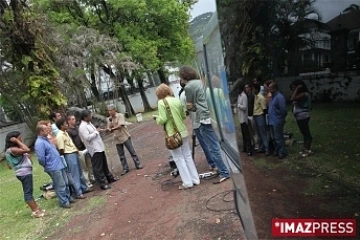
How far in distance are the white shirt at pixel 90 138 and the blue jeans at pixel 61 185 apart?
26.8 inches

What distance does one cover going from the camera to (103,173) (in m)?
7.05

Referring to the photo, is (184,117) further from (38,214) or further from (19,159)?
(38,214)

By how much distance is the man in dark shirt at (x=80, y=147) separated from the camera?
7.02 meters

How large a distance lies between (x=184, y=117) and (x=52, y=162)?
2.54m

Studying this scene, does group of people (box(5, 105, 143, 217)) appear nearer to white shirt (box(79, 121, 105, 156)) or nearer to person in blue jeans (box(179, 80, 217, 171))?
white shirt (box(79, 121, 105, 156))

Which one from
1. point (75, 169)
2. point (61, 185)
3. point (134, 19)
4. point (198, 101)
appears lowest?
point (61, 185)

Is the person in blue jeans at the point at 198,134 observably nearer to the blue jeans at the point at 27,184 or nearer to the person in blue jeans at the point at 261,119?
the blue jeans at the point at 27,184

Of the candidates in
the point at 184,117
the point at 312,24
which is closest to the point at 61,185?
the point at 184,117

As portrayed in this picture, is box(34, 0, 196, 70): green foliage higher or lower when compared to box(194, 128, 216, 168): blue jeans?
higher

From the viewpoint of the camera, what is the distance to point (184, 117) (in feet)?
18.4

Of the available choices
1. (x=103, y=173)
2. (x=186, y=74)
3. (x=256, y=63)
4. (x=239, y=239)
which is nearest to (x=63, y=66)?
(x=103, y=173)

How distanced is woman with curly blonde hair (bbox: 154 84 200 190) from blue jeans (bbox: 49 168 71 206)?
7.20ft

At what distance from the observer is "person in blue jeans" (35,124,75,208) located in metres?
5.97

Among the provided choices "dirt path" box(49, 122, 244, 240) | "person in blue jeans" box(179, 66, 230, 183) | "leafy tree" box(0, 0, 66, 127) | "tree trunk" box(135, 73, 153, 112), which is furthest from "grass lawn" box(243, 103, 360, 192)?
"tree trunk" box(135, 73, 153, 112)
